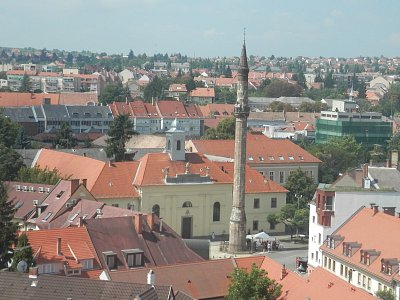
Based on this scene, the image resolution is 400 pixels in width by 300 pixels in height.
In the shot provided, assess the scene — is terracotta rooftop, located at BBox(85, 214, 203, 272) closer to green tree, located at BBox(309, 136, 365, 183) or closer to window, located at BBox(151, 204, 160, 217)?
window, located at BBox(151, 204, 160, 217)

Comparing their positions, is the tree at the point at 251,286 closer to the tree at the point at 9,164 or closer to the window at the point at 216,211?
the window at the point at 216,211

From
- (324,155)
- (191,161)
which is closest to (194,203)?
(191,161)

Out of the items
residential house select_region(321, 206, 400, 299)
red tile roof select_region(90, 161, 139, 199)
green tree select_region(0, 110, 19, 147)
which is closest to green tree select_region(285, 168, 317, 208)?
red tile roof select_region(90, 161, 139, 199)

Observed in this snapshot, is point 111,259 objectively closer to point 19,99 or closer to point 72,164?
point 72,164

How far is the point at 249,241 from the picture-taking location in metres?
68.0

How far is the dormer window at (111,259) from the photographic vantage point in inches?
1847

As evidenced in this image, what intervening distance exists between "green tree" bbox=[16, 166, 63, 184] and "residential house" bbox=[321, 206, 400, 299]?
2596 centimetres

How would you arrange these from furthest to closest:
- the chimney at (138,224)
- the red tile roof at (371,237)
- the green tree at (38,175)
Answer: the green tree at (38,175), the chimney at (138,224), the red tile roof at (371,237)

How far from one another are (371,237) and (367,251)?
1.68 metres

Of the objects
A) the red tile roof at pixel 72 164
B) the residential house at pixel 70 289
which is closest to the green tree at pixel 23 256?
the residential house at pixel 70 289

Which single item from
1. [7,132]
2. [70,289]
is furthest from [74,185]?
[7,132]

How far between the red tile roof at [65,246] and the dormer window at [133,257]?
1715 mm

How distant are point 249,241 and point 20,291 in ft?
116

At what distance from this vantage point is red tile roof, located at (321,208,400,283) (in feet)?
159
